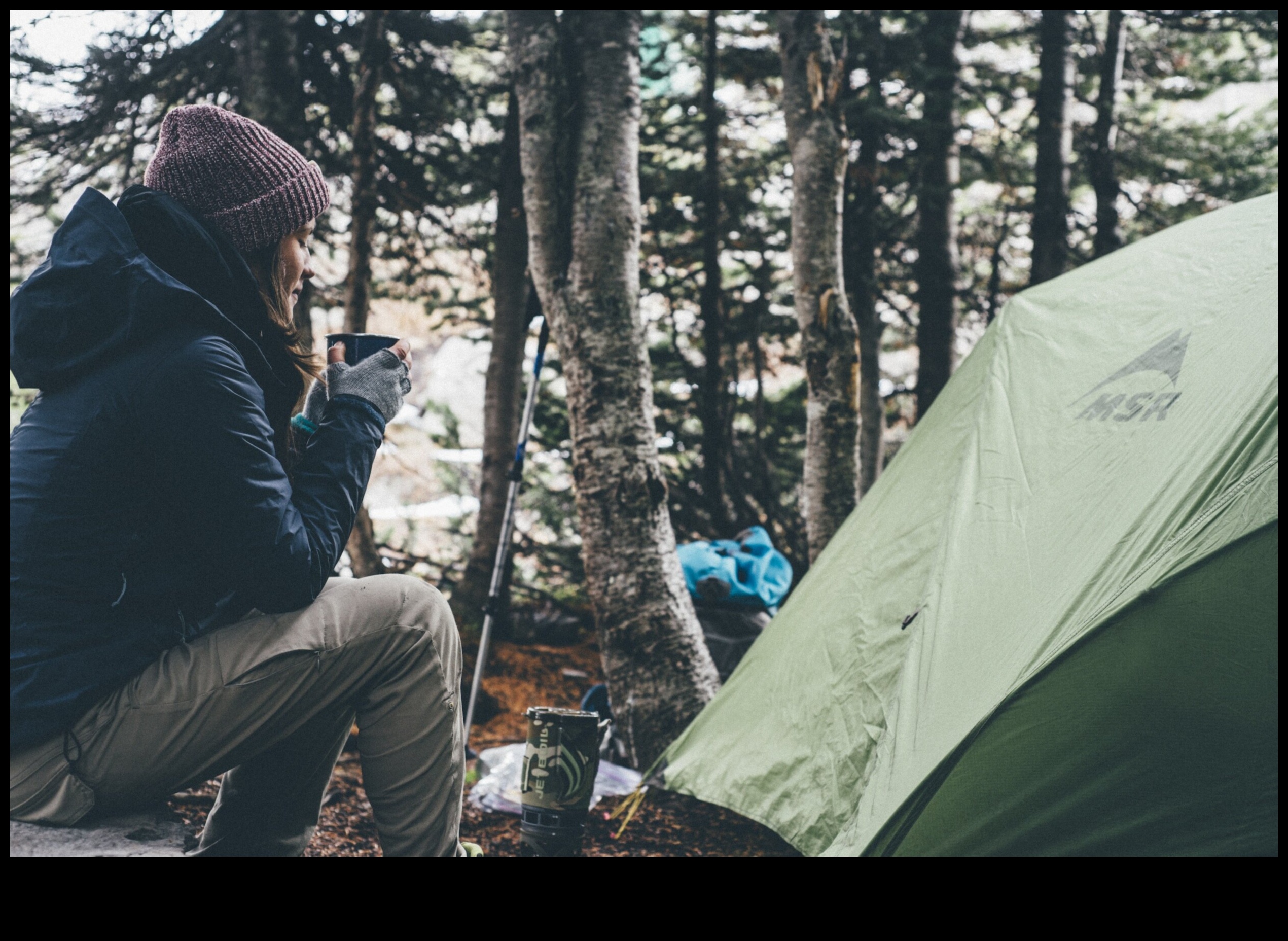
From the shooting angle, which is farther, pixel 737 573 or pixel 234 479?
pixel 737 573

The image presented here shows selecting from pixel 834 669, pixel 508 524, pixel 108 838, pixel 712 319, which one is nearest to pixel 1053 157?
pixel 712 319

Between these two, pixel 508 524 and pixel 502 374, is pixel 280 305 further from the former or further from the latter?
pixel 502 374

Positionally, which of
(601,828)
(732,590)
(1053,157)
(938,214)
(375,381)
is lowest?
(601,828)

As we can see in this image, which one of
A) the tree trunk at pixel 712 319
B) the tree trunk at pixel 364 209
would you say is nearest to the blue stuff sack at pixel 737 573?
the tree trunk at pixel 712 319

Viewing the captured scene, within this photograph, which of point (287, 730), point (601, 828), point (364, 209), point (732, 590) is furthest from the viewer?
point (364, 209)

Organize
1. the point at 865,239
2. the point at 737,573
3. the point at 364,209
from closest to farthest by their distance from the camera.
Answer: the point at 737,573, the point at 364,209, the point at 865,239

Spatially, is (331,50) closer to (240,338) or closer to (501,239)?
(501,239)

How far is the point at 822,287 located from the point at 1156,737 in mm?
3451

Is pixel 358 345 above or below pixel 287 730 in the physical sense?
above

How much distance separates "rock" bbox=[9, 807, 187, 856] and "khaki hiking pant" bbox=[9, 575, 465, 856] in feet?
0.09

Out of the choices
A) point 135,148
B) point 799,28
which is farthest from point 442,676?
point 135,148

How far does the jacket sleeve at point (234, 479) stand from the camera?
5.15 ft

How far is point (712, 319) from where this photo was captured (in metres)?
6.80

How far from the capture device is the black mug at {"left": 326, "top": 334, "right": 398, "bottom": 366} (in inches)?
78.3
